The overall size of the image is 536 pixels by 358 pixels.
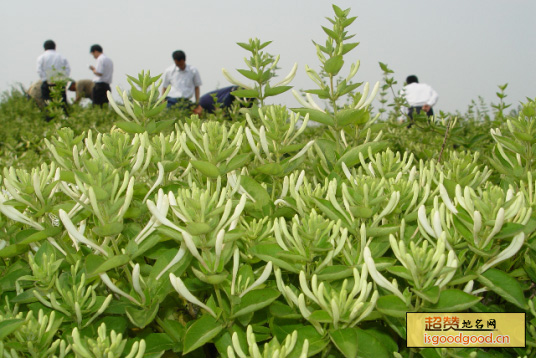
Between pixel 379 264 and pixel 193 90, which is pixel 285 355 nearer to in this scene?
pixel 379 264

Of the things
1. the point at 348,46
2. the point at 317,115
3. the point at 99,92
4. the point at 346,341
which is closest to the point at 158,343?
the point at 346,341

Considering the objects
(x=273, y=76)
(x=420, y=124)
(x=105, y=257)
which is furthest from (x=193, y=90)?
(x=105, y=257)

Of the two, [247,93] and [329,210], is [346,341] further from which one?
[247,93]

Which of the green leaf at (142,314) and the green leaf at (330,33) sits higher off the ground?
the green leaf at (330,33)

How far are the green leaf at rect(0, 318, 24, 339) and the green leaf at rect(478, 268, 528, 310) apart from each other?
0.92 m

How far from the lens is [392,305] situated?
3.50ft

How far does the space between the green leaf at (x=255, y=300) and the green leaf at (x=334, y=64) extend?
78 cm

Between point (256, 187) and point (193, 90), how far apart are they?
29.2 feet

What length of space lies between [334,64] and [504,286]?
0.81 metres

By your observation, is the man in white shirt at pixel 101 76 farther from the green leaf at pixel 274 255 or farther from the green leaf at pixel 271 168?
the green leaf at pixel 274 255

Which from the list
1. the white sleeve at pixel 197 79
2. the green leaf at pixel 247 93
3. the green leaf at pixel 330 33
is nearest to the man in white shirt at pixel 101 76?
the white sleeve at pixel 197 79

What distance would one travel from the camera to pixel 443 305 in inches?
41.6

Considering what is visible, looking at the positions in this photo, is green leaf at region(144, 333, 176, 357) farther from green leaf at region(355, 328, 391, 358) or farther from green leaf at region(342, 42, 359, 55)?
green leaf at region(342, 42, 359, 55)

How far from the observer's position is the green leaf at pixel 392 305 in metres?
1.06
